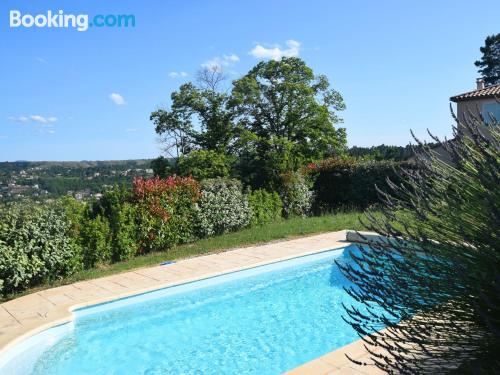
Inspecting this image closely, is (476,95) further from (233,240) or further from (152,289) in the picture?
(152,289)

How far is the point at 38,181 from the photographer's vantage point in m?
17.2

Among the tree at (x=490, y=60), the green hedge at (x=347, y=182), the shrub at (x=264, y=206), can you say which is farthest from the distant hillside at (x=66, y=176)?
the tree at (x=490, y=60)

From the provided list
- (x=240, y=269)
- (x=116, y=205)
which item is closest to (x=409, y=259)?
(x=240, y=269)

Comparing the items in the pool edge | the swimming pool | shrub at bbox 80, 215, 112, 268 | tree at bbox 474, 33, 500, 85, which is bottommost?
the swimming pool

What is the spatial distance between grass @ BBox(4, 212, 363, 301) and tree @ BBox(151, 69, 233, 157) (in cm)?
1044

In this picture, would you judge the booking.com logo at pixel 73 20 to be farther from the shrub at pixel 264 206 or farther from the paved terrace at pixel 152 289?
the shrub at pixel 264 206

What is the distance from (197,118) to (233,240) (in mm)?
14491

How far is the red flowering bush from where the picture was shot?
37.7 ft

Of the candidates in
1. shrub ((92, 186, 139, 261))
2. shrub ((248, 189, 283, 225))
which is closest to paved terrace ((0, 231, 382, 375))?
shrub ((92, 186, 139, 261))

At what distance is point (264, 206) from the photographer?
15.7 meters

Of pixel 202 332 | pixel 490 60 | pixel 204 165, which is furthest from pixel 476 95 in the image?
pixel 490 60

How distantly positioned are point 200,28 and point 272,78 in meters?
11.4

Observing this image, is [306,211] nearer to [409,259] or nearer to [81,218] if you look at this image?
[81,218]

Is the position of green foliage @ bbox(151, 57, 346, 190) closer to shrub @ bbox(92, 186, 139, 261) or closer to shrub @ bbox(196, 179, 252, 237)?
shrub @ bbox(196, 179, 252, 237)
